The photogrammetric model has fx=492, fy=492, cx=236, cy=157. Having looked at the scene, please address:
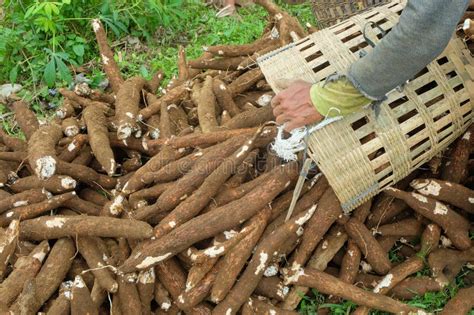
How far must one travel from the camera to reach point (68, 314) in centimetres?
201

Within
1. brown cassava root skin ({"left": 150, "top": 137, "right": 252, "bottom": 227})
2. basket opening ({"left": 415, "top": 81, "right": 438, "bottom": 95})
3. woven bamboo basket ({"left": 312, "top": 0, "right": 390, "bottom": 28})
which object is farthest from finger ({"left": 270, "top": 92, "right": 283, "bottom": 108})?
woven bamboo basket ({"left": 312, "top": 0, "right": 390, "bottom": 28})

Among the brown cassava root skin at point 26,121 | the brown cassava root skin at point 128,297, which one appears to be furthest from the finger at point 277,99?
the brown cassava root skin at point 26,121

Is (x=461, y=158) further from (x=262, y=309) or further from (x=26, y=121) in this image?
(x=26, y=121)

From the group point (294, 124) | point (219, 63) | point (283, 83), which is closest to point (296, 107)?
point (294, 124)

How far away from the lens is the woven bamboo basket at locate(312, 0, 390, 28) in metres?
3.45

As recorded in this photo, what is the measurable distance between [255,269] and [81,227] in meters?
0.77

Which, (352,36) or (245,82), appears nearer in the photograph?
(352,36)

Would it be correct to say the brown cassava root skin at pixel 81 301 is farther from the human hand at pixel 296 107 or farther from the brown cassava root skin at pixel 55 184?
the human hand at pixel 296 107

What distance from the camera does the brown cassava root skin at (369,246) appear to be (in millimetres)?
2137

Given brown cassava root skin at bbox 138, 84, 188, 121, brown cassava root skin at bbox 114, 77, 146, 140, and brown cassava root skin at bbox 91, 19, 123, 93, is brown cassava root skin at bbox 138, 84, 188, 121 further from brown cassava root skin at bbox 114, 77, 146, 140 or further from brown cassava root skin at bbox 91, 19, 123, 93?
brown cassava root skin at bbox 91, 19, 123, 93

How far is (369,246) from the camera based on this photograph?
213 cm

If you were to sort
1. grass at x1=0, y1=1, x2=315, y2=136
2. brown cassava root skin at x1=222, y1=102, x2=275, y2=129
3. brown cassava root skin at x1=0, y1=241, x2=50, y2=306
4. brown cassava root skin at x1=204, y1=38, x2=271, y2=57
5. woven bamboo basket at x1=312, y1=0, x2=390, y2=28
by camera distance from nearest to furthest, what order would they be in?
brown cassava root skin at x1=0, y1=241, x2=50, y2=306 < brown cassava root skin at x1=222, y1=102, x2=275, y2=129 < brown cassava root skin at x1=204, y1=38, x2=271, y2=57 < woven bamboo basket at x1=312, y1=0, x2=390, y2=28 < grass at x1=0, y1=1, x2=315, y2=136

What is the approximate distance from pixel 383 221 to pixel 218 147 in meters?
0.84

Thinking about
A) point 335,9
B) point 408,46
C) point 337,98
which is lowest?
point 335,9
